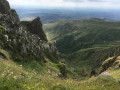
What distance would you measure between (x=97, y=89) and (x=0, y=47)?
23.8m

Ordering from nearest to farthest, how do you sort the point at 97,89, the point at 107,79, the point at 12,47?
1. the point at 97,89
2. the point at 107,79
3. the point at 12,47

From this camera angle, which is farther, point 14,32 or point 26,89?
point 14,32

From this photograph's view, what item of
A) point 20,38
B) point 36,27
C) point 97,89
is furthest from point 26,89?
point 36,27

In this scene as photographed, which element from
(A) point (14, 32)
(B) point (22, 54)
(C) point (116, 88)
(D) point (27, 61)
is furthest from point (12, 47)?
(C) point (116, 88)

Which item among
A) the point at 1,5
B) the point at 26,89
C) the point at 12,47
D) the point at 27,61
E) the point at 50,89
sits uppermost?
the point at 1,5

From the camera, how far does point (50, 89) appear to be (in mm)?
9375

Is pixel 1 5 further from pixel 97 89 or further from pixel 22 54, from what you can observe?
pixel 97 89

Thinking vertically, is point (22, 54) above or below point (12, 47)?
below

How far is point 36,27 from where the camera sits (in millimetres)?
95562

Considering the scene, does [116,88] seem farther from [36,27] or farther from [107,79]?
[36,27]

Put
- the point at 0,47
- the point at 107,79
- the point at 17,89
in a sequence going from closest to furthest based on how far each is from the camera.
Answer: the point at 17,89, the point at 107,79, the point at 0,47

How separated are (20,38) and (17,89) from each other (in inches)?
1273

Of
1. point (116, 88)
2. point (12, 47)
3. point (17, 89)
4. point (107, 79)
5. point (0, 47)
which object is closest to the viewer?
point (17, 89)

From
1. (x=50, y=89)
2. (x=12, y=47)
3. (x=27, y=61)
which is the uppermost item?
(x=50, y=89)
